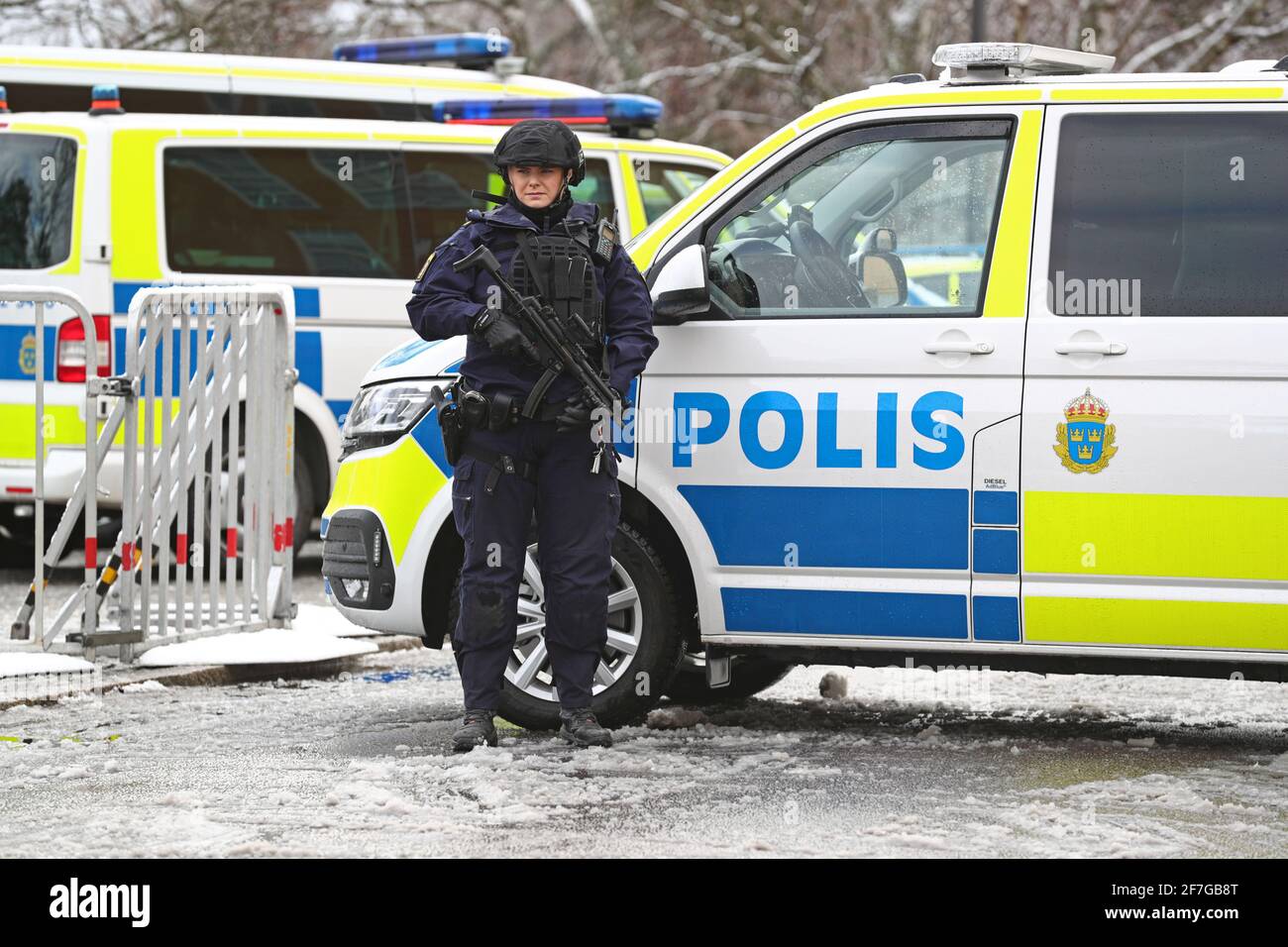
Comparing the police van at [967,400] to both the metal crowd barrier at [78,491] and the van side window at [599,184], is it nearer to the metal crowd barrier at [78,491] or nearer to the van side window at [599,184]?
the metal crowd barrier at [78,491]

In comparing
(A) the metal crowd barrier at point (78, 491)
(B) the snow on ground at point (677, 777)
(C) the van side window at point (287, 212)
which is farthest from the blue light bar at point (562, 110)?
(B) the snow on ground at point (677, 777)

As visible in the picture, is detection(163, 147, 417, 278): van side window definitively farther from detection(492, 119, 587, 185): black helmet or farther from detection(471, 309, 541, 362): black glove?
detection(471, 309, 541, 362): black glove

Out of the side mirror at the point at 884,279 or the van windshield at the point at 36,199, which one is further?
the van windshield at the point at 36,199

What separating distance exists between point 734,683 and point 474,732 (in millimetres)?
1353

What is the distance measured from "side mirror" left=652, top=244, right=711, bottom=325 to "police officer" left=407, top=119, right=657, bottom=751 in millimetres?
82

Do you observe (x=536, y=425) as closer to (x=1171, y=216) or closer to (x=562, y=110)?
(x=1171, y=216)

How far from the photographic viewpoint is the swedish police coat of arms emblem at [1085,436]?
231 inches

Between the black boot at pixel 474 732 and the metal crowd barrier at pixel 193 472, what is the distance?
1.99 m

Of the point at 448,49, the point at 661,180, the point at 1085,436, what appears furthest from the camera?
the point at 448,49

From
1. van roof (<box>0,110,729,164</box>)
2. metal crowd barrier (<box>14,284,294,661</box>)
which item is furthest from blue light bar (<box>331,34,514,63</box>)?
metal crowd barrier (<box>14,284,294,661</box>)

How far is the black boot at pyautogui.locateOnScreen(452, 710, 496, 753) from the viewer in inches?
240

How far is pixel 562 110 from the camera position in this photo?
11.5 meters

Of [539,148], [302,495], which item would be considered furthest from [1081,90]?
[302,495]
